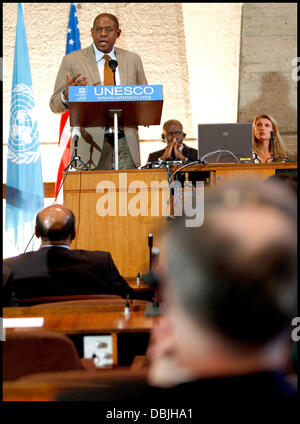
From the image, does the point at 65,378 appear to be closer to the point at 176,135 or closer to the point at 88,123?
the point at 88,123

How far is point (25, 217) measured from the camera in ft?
19.2

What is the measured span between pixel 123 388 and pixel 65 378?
0.18 meters

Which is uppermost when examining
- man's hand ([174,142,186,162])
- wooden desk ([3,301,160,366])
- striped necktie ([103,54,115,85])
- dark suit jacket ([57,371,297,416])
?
striped necktie ([103,54,115,85])

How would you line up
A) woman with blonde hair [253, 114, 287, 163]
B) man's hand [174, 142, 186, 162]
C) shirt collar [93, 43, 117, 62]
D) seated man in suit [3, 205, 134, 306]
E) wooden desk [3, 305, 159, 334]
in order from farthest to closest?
man's hand [174, 142, 186, 162] → woman with blonde hair [253, 114, 287, 163] → shirt collar [93, 43, 117, 62] → seated man in suit [3, 205, 134, 306] → wooden desk [3, 305, 159, 334]

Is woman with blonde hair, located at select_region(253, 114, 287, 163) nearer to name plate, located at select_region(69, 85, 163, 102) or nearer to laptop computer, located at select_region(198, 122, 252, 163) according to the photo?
laptop computer, located at select_region(198, 122, 252, 163)

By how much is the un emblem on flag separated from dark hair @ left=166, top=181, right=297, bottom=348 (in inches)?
214

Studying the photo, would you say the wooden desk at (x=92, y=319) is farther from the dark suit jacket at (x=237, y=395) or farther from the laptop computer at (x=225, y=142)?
the laptop computer at (x=225, y=142)

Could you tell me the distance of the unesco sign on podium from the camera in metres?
3.84

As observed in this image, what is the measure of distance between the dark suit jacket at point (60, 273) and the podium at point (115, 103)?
122cm

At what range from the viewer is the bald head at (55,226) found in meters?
2.99

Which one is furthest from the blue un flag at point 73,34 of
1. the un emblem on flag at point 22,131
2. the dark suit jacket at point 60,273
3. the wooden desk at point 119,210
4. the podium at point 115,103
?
the dark suit jacket at point 60,273

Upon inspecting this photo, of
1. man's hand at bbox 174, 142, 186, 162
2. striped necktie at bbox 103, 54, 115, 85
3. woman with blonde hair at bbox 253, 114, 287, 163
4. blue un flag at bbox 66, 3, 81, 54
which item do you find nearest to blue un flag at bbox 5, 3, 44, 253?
blue un flag at bbox 66, 3, 81, 54

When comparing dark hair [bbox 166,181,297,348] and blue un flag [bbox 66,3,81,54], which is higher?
blue un flag [bbox 66,3,81,54]
